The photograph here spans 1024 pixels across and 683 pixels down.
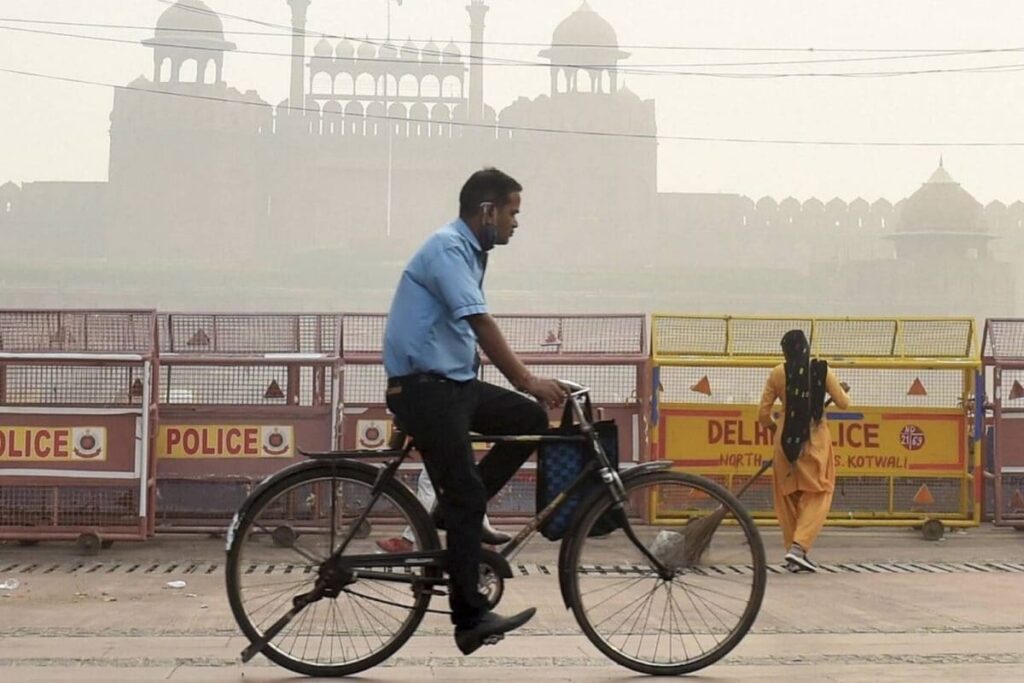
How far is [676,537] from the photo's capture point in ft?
13.5

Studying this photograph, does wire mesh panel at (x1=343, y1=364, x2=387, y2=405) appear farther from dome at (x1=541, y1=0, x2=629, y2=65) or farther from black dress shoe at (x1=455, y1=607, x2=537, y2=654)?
dome at (x1=541, y1=0, x2=629, y2=65)

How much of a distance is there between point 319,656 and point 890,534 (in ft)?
18.8

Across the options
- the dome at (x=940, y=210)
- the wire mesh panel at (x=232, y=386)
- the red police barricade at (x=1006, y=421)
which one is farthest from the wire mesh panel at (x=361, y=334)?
the dome at (x=940, y=210)

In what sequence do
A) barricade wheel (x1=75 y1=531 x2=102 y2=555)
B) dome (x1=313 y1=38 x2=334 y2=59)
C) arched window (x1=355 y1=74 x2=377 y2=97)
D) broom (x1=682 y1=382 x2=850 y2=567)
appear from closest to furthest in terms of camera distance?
broom (x1=682 y1=382 x2=850 y2=567) < barricade wheel (x1=75 y1=531 x2=102 y2=555) < dome (x1=313 y1=38 x2=334 y2=59) < arched window (x1=355 y1=74 x2=377 y2=97)

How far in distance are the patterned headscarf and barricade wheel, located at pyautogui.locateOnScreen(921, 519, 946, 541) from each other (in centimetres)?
162

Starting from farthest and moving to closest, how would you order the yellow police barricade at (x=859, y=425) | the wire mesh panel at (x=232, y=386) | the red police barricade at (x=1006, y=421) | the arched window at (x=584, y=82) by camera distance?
1. the arched window at (x=584, y=82)
2. the red police barricade at (x=1006, y=421)
3. the yellow police barricade at (x=859, y=425)
4. the wire mesh panel at (x=232, y=386)

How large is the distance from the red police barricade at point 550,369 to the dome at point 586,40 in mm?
76148

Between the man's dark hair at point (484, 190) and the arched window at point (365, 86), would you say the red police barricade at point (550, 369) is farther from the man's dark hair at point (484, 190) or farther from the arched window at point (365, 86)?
the arched window at point (365, 86)

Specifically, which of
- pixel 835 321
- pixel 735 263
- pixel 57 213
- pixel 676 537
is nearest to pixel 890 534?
pixel 835 321

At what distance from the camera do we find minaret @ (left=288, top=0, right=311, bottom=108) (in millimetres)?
81250

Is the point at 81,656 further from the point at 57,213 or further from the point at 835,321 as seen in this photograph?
the point at 57,213

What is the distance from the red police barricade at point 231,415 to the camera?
8492 mm

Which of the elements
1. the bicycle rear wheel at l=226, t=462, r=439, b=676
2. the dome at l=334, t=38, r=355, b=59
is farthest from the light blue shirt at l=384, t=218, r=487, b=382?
the dome at l=334, t=38, r=355, b=59

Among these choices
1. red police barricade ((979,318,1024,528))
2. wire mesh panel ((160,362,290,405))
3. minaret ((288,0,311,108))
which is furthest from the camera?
minaret ((288,0,311,108))
